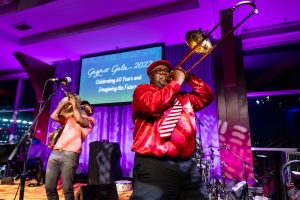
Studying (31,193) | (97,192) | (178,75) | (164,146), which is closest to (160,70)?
(178,75)

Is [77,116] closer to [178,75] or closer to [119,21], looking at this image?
[178,75]

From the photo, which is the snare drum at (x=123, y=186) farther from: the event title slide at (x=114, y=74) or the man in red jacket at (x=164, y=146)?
the man in red jacket at (x=164, y=146)

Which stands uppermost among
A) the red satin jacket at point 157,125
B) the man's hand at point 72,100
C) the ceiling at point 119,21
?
the ceiling at point 119,21

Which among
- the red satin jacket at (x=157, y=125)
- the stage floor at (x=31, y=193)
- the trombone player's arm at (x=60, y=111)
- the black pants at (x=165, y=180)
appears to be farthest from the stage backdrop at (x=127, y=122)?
the black pants at (x=165, y=180)

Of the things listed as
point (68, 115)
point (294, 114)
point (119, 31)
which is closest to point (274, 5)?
point (294, 114)

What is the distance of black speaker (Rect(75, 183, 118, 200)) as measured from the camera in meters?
3.28

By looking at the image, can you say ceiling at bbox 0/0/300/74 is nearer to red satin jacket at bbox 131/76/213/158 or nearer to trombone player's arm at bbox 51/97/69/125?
trombone player's arm at bbox 51/97/69/125

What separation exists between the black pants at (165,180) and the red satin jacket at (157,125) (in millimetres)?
66

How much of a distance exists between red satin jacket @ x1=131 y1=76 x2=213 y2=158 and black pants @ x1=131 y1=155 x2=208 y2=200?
0.22 feet

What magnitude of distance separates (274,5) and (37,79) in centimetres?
678

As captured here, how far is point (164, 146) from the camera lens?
1766mm

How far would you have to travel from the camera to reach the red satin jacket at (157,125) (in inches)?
70.1

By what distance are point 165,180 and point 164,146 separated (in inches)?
9.6

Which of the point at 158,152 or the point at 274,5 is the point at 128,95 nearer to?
the point at 274,5
